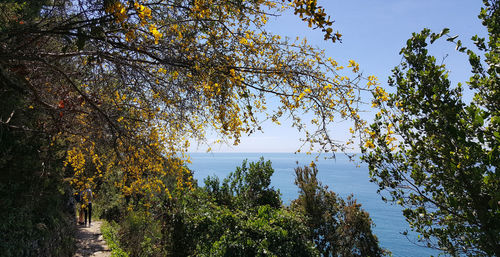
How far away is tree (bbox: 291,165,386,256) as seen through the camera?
9484 mm

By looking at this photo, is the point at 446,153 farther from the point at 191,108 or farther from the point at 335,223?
the point at 335,223

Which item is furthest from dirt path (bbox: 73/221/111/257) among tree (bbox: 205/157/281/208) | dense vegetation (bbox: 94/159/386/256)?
tree (bbox: 205/157/281/208)

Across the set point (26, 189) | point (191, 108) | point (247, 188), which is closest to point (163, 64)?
point (191, 108)

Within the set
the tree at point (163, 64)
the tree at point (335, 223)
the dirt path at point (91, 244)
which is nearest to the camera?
the tree at point (163, 64)

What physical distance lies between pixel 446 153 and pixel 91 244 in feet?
32.9

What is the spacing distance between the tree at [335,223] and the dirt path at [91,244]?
6.31 metres

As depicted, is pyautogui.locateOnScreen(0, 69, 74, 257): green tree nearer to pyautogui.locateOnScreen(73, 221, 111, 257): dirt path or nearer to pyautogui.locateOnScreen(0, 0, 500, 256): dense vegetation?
pyautogui.locateOnScreen(0, 0, 500, 256): dense vegetation

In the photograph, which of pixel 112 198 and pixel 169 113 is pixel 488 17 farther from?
pixel 112 198

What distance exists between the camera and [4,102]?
11.3ft

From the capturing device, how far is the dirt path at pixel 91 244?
27.1 ft

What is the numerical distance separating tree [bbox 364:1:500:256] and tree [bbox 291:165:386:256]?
15.1ft

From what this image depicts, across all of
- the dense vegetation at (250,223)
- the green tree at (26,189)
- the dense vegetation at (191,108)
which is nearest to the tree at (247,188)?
the dense vegetation at (250,223)

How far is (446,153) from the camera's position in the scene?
418 centimetres

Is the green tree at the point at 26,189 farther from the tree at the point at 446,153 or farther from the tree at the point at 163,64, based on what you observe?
the tree at the point at 446,153
